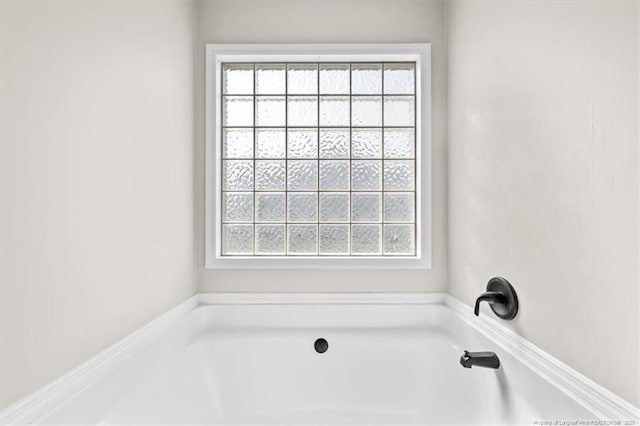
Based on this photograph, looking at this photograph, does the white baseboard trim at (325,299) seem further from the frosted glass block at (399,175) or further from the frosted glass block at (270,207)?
the frosted glass block at (399,175)

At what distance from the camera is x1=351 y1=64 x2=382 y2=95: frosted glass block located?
2.17 m

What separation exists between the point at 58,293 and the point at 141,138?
674mm

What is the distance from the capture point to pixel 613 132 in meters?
0.93

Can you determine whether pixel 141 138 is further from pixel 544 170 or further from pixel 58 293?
pixel 544 170

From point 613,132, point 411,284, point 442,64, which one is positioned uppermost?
point 442,64

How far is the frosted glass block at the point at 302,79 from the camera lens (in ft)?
7.14

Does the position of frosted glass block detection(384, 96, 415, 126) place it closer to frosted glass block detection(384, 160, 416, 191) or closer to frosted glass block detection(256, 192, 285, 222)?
frosted glass block detection(384, 160, 416, 191)

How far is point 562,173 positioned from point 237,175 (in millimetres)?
1598

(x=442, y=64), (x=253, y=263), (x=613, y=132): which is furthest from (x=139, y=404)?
(x=442, y=64)

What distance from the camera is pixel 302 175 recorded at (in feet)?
7.11

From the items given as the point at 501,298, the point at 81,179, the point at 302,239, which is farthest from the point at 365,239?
the point at 81,179

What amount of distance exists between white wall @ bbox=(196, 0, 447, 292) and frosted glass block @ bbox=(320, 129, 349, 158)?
479mm

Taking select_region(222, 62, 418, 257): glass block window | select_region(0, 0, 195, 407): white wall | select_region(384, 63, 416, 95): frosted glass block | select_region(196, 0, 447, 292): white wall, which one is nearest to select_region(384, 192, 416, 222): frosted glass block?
select_region(222, 62, 418, 257): glass block window

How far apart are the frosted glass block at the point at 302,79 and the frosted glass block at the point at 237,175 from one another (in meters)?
0.50
